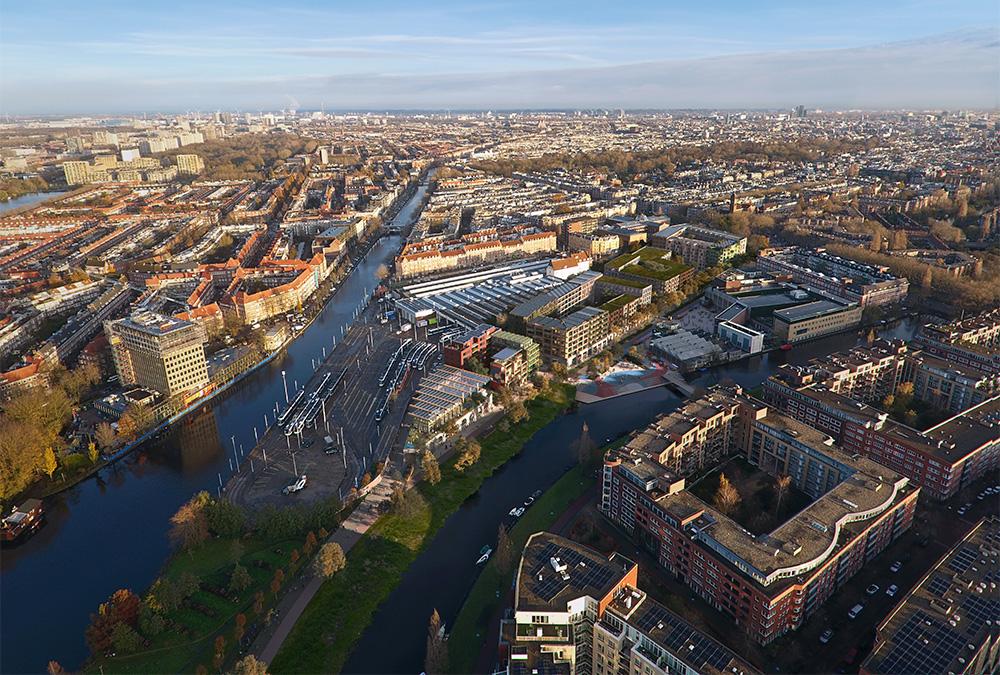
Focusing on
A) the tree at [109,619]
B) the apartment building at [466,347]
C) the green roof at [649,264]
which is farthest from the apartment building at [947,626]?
the green roof at [649,264]

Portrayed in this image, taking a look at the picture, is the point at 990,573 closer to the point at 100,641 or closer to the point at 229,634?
the point at 229,634

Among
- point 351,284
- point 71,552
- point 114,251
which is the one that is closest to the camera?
point 71,552

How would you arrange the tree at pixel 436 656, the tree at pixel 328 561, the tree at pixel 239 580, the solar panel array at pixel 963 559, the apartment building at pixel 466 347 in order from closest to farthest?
the tree at pixel 436 656
the solar panel array at pixel 963 559
the tree at pixel 328 561
the tree at pixel 239 580
the apartment building at pixel 466 347

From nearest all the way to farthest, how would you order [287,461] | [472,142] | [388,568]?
1. [388,568]
2. [287,461]
3. [472,142]

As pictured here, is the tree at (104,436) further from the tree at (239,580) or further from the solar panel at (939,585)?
the solar panel at (939,585)

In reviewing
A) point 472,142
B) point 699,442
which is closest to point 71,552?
point 699,442

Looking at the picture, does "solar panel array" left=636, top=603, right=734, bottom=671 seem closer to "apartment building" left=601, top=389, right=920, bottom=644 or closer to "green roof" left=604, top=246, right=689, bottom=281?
"apartment building" left=601, top=389, right=920, bottom=644

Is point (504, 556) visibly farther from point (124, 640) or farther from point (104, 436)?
point (104, 436)
